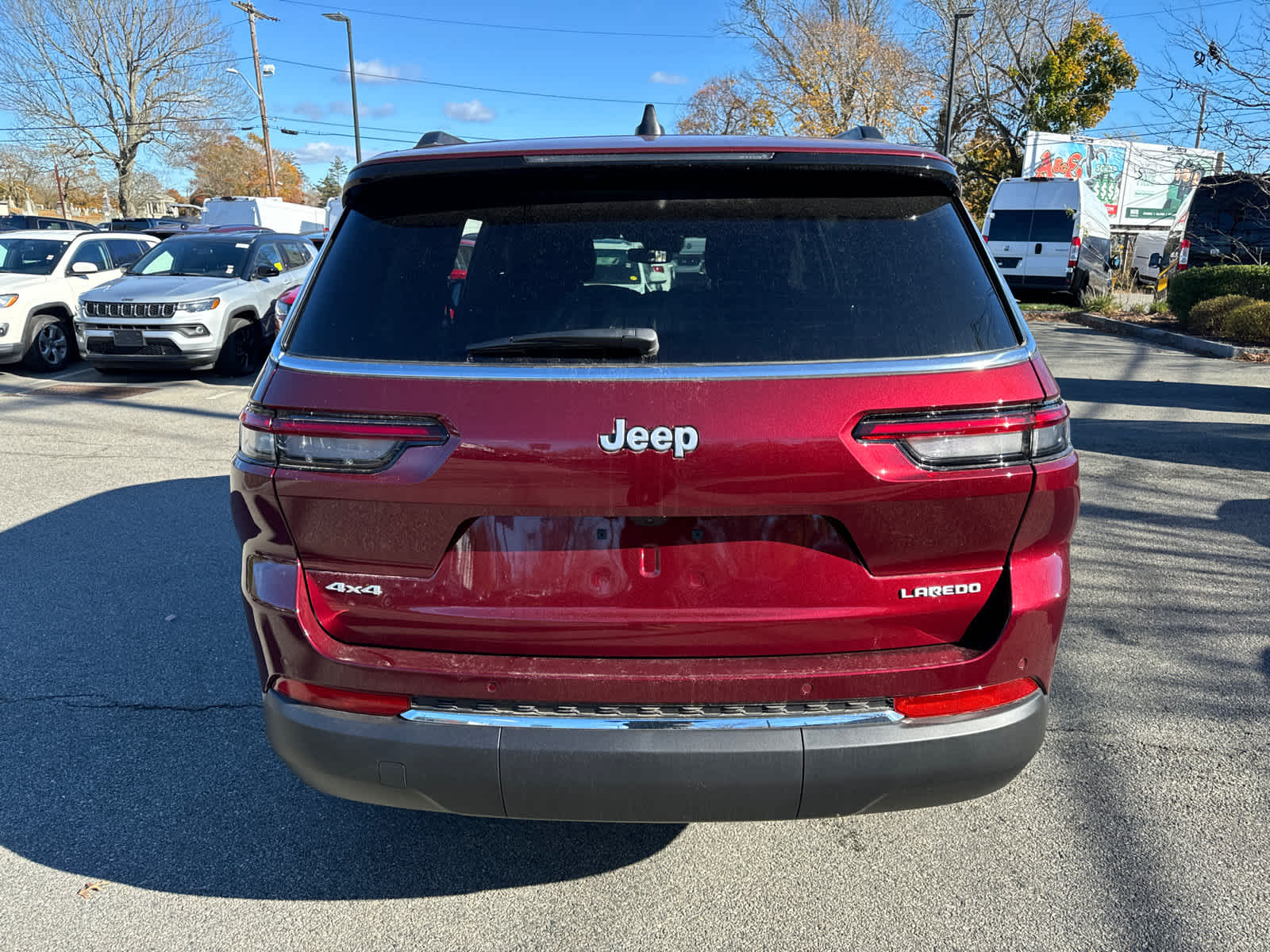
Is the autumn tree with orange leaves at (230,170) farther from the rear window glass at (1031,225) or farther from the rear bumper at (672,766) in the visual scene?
the rear bumper at (672,766)

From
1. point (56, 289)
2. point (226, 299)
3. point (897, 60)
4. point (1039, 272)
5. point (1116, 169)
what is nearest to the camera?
point (226, 299)

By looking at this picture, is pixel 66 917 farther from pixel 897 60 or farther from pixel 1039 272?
pixel 897 60

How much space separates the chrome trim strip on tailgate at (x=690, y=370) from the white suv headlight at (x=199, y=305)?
9.65m

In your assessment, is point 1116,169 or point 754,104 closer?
point 1116,169

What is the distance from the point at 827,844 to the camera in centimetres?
264

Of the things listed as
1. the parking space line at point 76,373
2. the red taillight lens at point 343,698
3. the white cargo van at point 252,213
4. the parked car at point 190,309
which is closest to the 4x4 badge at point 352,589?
the red taillight lens at point 343,698

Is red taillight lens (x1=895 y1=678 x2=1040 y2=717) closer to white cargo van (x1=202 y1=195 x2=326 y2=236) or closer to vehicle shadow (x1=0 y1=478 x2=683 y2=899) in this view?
vehicle shadow (x1=0 y1=478 x2=683 y2=899)

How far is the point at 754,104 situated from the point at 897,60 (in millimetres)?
5779

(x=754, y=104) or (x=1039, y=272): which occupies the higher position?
(x=754, y=104)

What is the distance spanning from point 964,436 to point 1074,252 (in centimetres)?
2073

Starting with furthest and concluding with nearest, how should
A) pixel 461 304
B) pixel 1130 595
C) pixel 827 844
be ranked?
pixel 1130 595, pixel 827 844, pixel 461 304

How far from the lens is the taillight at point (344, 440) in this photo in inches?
75.8

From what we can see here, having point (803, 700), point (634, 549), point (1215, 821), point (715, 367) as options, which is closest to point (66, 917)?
point (634, 549)

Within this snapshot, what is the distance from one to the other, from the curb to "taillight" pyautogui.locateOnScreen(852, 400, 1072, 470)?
13361mm
